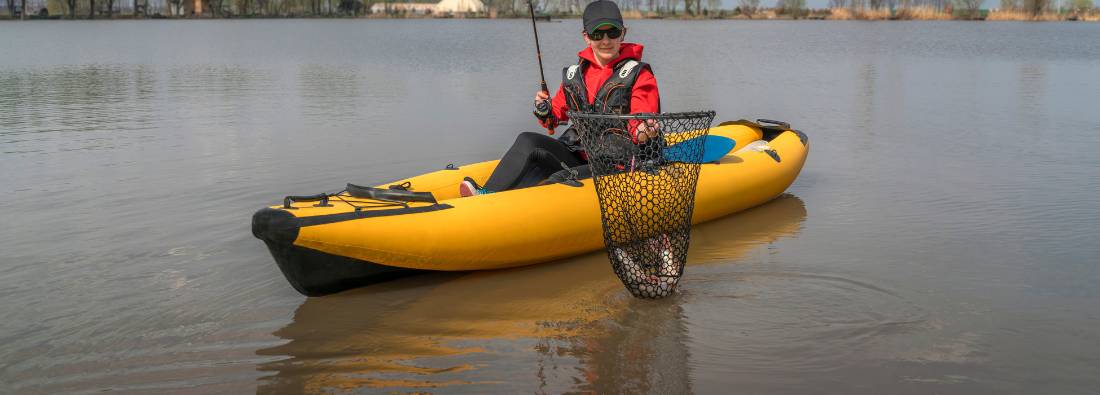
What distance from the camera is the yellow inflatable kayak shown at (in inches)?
177

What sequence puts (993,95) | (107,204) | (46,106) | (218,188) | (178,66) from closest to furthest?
1. (107,204)
2. (218,188)
3. (46,106)
4. (993,95)
5. (178,66)

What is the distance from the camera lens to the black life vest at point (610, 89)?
523 cm

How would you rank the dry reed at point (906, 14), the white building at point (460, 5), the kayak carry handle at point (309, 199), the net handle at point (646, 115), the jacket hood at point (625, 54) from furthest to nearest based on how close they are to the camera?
the white building at point (460, 5)
the dry reed at point (906, 14)
the jacket hood at point (625, 54)
the kayak carry handle at point (309, 199)
the net handle at point (646, 115)

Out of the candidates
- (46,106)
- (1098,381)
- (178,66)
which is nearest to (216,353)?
(1098,381)

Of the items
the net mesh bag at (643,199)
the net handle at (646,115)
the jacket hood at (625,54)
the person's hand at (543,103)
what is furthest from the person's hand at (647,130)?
the person's hand at (543,103)

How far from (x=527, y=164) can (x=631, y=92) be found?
711 mm

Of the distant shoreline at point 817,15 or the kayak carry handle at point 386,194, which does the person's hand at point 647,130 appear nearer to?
the kayak carry handle at point 386,194

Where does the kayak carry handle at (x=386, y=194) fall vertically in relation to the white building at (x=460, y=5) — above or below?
below

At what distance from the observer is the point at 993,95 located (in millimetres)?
13875

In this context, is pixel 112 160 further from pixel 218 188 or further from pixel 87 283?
pixel 87 283

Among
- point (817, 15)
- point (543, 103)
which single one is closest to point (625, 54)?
point (543, 103)

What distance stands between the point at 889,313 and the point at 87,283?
394 centimetres

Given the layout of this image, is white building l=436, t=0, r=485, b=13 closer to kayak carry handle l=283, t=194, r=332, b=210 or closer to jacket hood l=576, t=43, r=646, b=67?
jacket hood l=576, t=43, r=646, b=67

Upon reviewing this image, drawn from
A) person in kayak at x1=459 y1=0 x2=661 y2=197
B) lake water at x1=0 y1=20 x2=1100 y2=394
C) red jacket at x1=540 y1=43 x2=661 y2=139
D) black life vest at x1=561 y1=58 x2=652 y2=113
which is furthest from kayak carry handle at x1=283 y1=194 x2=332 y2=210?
black life vest at x1=561 y1=58 x2=652 y2=113
